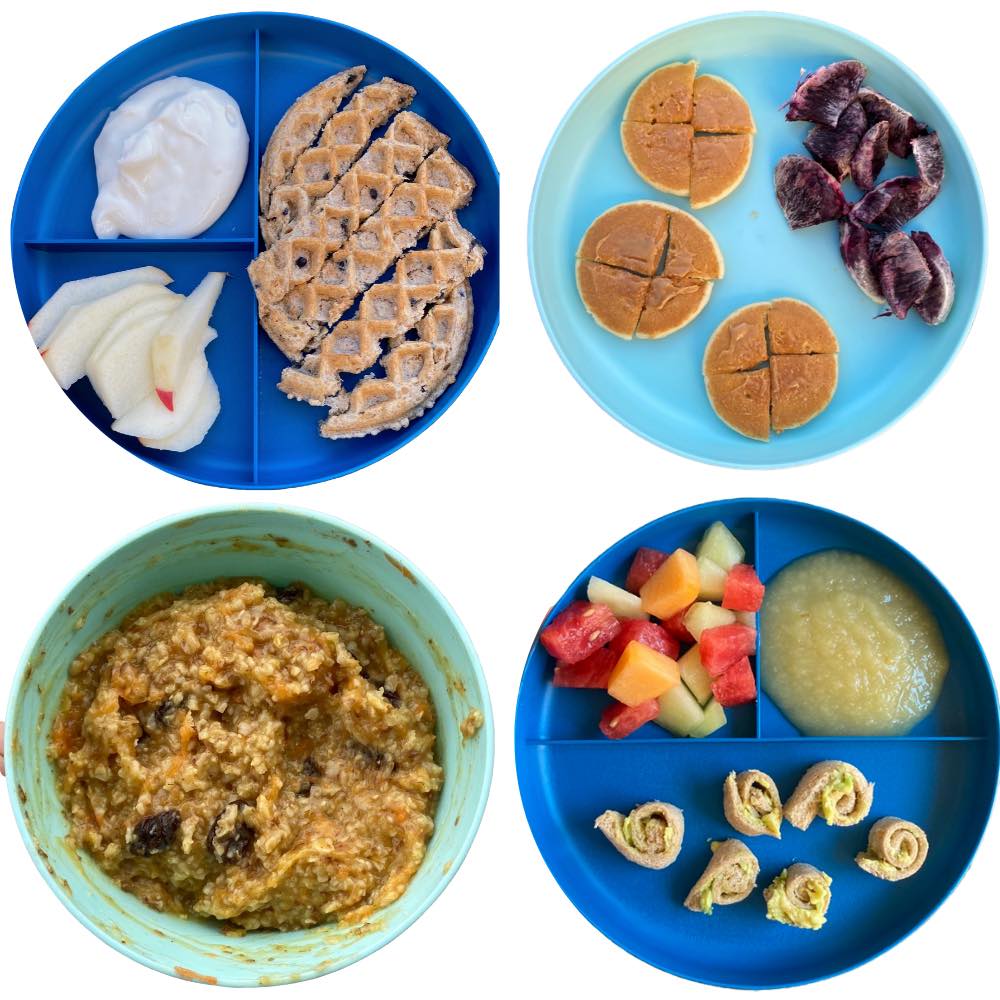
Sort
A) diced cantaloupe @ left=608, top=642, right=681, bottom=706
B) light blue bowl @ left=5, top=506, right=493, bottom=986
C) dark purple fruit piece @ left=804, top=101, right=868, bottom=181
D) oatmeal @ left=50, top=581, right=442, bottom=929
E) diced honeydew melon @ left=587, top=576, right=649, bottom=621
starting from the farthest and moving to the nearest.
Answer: dark purple fruit piece @ left=804, top=101, right=868, bottom=181 < diced honeydew melon @ left=587, top=576, right=649, bottom=621 < diced cantaloupe @ left=608, top=642, right=681, bottom=706 < oatmeal @ left=50, top=581, right=442, bottom=929 < light blue bowl @ left=5, top=506, right=493, bottom=986

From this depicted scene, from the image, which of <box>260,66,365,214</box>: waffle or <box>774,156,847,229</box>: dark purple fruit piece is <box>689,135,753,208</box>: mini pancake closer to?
<box>774,156,847,229</box>: dark purple fruit piece

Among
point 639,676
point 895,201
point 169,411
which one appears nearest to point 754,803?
point 639,676

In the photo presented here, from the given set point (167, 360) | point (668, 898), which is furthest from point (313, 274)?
point (668, 898)

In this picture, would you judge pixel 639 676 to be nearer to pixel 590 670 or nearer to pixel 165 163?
pixel 590 670

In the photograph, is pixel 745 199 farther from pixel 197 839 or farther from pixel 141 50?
pixel 197 839

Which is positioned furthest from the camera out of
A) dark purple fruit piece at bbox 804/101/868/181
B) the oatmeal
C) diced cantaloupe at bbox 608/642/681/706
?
dark purple fruit piece at bbox 804/101/868/181

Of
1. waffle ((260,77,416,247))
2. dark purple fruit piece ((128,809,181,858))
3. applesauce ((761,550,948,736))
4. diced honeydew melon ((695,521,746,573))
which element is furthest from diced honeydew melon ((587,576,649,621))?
waffle ((260,77,416,247))
